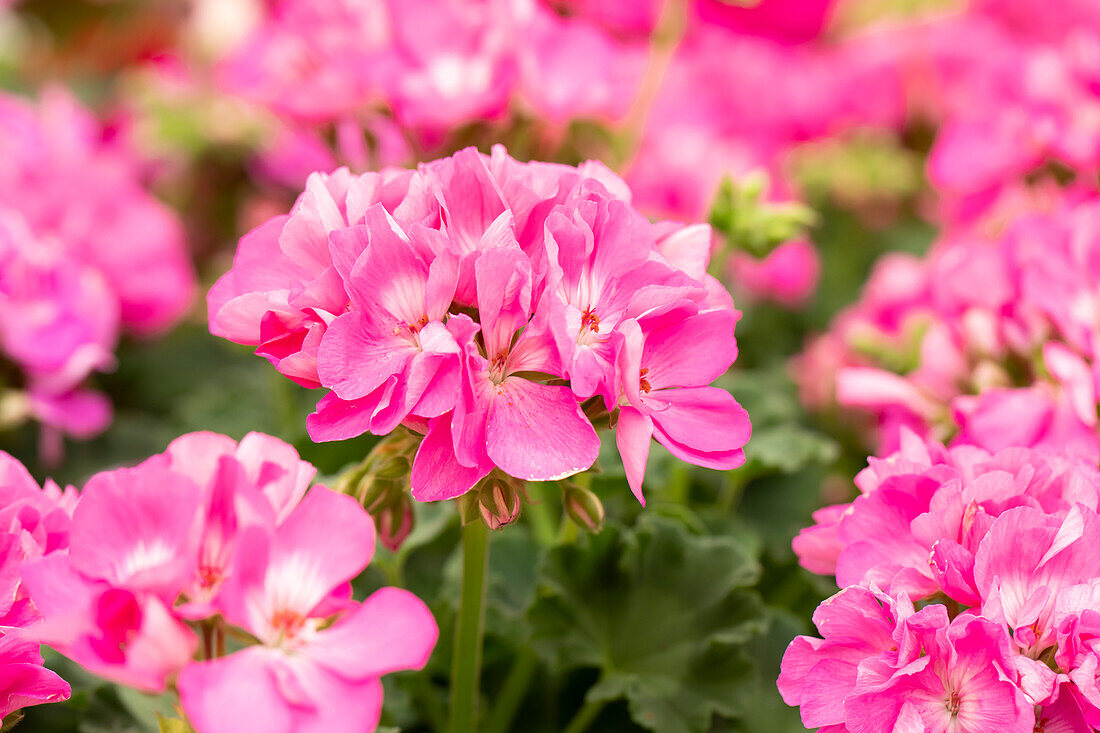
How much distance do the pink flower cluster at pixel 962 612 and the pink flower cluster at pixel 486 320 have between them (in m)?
0.11

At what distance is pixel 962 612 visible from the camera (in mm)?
603

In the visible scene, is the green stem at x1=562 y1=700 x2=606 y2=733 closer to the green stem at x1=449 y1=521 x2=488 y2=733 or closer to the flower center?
the green stem at x1=449 y1=521 x2=488 y2=733

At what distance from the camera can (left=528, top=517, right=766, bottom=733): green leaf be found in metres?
0.81

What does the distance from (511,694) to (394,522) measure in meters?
0.22

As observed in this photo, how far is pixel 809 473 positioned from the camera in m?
1.34

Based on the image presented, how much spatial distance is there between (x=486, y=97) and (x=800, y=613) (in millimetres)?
602

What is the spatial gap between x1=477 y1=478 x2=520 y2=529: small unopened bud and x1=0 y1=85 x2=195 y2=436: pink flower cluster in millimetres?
712

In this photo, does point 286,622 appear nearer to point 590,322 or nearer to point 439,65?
point 590,322

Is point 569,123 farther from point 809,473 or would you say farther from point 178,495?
point 178,495

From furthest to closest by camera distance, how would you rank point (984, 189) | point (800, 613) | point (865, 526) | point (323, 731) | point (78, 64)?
point (78, 64), point (984, 189), point (800, 613), point (865, 526), point (323, 731)

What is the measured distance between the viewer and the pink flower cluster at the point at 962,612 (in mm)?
563

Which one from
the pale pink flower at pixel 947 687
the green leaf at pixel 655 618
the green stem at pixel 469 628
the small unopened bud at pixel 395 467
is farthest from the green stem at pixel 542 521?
the pale pink flower at pixel 947 687

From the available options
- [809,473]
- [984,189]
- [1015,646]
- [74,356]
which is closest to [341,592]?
[1015,646]

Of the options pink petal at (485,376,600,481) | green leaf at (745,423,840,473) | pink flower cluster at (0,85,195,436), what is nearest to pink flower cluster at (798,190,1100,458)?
green leaf at (745,423,840,473)
